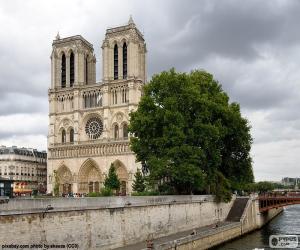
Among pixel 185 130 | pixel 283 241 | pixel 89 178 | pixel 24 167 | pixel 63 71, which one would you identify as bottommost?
pixel 283 241

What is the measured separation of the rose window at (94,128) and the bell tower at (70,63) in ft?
24.3

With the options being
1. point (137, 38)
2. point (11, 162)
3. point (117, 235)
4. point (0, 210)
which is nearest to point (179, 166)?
point (117, 235)

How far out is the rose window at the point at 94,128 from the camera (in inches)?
3312

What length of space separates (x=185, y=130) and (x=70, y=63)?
51287 mm

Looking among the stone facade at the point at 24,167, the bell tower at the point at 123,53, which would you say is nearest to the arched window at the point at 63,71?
the bell tower at the point at 123,53

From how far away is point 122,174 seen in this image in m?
80.4

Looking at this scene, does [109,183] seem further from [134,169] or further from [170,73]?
[170,73]

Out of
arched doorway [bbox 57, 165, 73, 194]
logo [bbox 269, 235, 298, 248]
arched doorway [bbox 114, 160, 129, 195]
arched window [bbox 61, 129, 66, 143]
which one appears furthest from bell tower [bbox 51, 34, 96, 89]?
logo [bbox 269, 235, 298, 248]

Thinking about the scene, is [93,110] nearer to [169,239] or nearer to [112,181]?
[112,181]

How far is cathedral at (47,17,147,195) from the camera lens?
8056cm

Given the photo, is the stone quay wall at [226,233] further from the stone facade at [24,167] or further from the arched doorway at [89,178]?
the stone facade at [24,167]

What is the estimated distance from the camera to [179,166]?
39.6 metres

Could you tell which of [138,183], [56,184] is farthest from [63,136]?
[138,183]

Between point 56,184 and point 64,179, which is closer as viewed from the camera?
point 56,184
